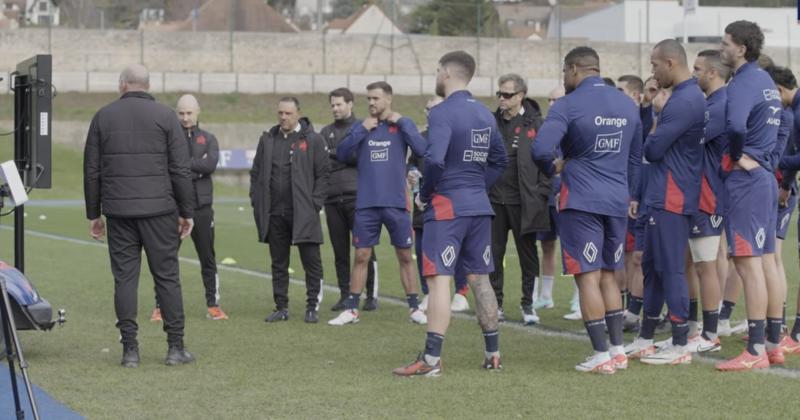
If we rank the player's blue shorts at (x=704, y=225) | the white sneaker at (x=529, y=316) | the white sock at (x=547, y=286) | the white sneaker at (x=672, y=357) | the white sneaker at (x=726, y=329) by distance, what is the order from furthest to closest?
the white sock at (x=547, y=286) < the white sneaker at (x=529, y=316) < the white sneaker at (x=726, y=329) < the player's blue shorts at (x=704, y=225) < the white sneaker at (x=672, y=357)

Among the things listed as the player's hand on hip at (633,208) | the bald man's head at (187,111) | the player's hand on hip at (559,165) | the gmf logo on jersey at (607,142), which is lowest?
the player's hand on hip at (633,208)

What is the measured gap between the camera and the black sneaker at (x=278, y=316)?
11.6m

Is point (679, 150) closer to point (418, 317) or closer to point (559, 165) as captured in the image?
point (559, 165)

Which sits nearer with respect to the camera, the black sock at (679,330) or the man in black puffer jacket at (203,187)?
the black sock at (679,330)

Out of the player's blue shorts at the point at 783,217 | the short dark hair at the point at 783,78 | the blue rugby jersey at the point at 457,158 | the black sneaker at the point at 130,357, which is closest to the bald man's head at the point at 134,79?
the black sneaker at the point at 130,357

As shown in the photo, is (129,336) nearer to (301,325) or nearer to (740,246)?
(301,325)

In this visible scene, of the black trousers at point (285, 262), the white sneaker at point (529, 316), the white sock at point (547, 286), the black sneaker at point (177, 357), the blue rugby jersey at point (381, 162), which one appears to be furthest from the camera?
the white sock at point (547, 286)

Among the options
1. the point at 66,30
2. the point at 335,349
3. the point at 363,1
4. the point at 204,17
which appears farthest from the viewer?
the point at 363,1

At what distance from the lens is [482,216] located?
28.2 feet

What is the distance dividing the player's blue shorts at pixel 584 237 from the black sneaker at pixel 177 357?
9.35ft

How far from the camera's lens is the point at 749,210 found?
8516mm

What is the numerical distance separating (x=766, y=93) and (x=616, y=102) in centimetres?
104

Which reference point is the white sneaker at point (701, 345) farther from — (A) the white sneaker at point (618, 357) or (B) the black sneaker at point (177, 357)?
(B) the black sneaker at point (177, 357)

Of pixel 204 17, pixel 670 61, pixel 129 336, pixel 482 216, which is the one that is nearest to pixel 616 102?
pixel 670 61
